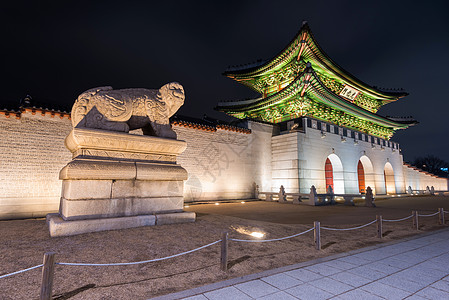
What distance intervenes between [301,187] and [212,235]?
13.1 meters

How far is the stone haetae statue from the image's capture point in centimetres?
525

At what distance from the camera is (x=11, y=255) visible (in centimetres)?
328

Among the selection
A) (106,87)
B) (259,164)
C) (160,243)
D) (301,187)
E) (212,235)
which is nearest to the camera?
(160,243)

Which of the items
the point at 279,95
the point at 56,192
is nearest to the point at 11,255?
the point at 56,192

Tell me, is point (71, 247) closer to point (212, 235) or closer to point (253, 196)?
point (212, 235)

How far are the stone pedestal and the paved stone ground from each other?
290cm

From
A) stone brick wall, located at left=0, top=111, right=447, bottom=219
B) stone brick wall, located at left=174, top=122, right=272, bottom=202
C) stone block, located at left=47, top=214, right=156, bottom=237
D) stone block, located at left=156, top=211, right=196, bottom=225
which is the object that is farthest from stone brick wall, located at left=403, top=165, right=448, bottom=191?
stone block, located at left=47, top=214, right=156, bottom=237

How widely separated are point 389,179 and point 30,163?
31.0 meters

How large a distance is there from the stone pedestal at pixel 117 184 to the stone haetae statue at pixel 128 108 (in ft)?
1.17

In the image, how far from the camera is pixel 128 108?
559 centimetres

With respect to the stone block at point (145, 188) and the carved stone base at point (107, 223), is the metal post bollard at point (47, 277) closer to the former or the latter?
the carved stone base at point (107, 223)

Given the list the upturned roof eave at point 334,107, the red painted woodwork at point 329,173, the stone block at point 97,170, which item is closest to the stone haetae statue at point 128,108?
the stone block at point 97,170

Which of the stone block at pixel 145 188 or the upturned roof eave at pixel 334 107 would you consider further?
the upturned roof eave at pixel 334 107

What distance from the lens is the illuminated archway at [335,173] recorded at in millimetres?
19297
